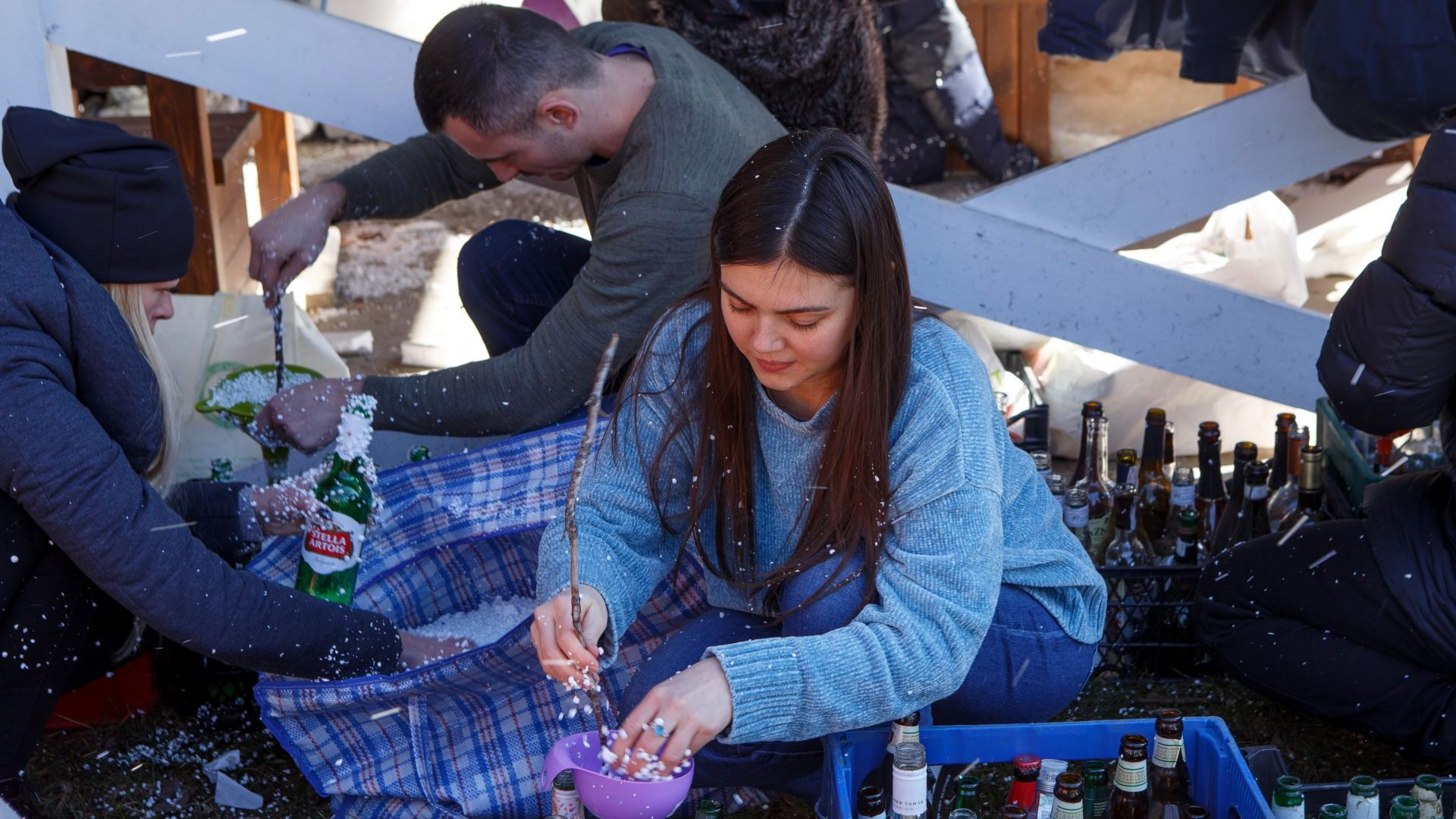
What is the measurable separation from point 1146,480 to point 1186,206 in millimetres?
657

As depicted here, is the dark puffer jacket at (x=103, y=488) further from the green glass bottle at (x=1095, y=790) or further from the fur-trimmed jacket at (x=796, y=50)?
the fur-trimmed jacket at (x=796, y=50)

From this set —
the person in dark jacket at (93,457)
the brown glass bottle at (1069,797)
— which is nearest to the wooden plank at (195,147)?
the person in dark jacket at (93,457)

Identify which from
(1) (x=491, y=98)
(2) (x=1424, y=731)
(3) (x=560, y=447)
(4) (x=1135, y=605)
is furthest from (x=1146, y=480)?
(1) (x=491, y=98)

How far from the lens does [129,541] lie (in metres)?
1.90

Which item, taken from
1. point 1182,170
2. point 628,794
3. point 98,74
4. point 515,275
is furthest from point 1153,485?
point 98,74

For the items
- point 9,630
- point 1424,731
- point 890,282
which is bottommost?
point 1424,731

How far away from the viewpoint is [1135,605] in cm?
257

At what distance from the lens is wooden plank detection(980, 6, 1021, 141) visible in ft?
19.8

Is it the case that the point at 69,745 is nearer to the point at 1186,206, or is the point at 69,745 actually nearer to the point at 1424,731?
the point at 1424,731

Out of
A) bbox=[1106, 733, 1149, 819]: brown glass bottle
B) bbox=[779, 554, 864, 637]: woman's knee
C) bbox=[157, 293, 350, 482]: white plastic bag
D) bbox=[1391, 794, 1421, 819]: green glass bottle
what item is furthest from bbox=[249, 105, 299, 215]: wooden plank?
bbox=[1391, 794, 1421, 819]: green glass bottle

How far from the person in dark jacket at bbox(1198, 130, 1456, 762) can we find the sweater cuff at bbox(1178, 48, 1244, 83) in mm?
1069

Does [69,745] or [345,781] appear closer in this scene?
[345,781]

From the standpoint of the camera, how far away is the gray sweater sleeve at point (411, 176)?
2959mm

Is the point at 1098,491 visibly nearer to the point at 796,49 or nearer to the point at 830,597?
the point at 796,49
